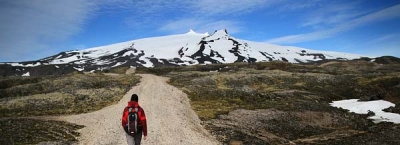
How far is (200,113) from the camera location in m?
42.5

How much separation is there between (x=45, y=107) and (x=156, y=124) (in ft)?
76.3

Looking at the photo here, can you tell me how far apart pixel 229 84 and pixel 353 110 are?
1263 inches

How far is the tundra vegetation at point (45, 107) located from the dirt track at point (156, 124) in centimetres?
199

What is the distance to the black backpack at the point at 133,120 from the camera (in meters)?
17.3

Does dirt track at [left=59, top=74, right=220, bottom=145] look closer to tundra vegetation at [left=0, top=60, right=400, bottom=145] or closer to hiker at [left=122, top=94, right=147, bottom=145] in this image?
tundra vegetation at [left=0, top=60, right=400, bottom=145]

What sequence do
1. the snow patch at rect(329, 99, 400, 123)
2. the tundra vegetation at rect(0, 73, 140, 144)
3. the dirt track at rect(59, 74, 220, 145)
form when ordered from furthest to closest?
the snow patch at rect(329, 99, 400, 123), the tundra vegetation at rect(0, 73, 140, 144), the dirt track at rect(59, 74, 220, 145)

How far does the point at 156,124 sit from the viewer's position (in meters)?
33.8

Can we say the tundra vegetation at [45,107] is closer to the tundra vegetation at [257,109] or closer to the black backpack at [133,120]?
the tundra vegetation at [257,109]

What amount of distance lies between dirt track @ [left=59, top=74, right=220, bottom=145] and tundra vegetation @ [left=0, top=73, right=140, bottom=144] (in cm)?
199

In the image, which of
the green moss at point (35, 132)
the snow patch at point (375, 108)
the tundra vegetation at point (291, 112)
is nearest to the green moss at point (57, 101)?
the green moss at point (35, 132)

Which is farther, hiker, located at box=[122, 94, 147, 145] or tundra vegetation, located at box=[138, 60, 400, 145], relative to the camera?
tundra vegetation, located at box=[138, 60, 400, 145]

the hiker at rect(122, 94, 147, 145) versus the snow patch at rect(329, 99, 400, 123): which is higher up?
the hiker at rect(122, 94, 147, 145)

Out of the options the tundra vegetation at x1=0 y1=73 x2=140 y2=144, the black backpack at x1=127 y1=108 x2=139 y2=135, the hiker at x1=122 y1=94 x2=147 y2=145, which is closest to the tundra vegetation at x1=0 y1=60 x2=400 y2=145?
the tundra vegetation at x1=0 y1=73 x2=140 y2=144

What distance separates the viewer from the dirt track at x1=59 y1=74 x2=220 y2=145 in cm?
2780
